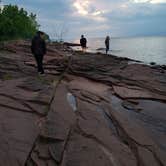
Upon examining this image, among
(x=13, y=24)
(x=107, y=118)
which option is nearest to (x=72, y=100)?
(x=107, y=118)

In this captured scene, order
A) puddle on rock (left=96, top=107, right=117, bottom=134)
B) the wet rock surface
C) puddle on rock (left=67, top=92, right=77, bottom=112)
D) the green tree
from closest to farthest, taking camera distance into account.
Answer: the wet rock surface
puddle on rock (left=96, top=107, right=117, bottom=134)
puddle on rock (left=67, top=92, right=77, bottom=112)
the green tree

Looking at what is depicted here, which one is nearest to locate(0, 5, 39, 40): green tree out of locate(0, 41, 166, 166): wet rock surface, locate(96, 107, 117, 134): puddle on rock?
locate(0, 41, 166, 166): wet rock surface

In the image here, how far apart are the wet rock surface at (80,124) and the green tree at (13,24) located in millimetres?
42165

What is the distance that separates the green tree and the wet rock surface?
42.2 m

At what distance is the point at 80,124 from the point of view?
24.0ft

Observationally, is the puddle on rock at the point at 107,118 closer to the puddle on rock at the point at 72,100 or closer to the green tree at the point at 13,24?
the puddle on rock at the point at 72,100

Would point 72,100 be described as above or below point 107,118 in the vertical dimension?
above

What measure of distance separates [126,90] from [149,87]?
1586mm

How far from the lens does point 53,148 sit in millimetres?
5832

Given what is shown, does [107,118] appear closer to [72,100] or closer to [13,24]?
[72,100]

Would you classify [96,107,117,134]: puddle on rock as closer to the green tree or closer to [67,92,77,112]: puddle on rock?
[67,92,77,112]: puddle on rock

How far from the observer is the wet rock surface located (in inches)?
220

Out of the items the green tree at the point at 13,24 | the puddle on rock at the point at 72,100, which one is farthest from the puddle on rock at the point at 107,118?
the green tree at the point at 13,24

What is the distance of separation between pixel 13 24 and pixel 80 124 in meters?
53.5
